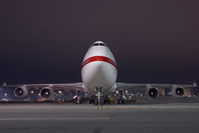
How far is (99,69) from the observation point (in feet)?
77.6

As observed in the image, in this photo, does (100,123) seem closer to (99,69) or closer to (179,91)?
(99,69)

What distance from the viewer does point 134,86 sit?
33188mm

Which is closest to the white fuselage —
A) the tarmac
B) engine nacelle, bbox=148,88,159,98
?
engine nacelle, bbox=148,88,159,98

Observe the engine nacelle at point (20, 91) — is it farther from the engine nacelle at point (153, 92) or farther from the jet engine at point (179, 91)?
the jet engine at point (179, 91)

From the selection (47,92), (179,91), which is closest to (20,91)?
(47,92)

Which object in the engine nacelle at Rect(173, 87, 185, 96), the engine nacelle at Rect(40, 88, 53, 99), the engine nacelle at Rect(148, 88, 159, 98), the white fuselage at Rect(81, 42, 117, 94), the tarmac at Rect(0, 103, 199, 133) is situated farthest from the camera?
the engine nacelle at Rect(173, 87, 185, 96)

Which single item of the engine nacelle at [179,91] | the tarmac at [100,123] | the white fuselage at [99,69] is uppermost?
the white fuselage at [99,69]

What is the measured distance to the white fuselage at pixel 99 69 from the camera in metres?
23.8

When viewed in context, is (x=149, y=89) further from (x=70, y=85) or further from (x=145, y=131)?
(x=145, y=131)

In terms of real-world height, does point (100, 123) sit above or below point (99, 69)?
below

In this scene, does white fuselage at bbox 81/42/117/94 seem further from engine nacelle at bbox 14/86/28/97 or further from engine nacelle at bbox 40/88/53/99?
engine nacelle at bbox 14/86/28/97

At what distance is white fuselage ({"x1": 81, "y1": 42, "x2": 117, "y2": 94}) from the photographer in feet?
78.1

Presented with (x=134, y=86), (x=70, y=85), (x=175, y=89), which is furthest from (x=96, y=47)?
(x=175, y=89)

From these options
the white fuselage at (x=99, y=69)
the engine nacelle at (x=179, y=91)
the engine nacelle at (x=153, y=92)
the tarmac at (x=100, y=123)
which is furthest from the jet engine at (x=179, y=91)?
the tarmac at (x=100, y=123)
